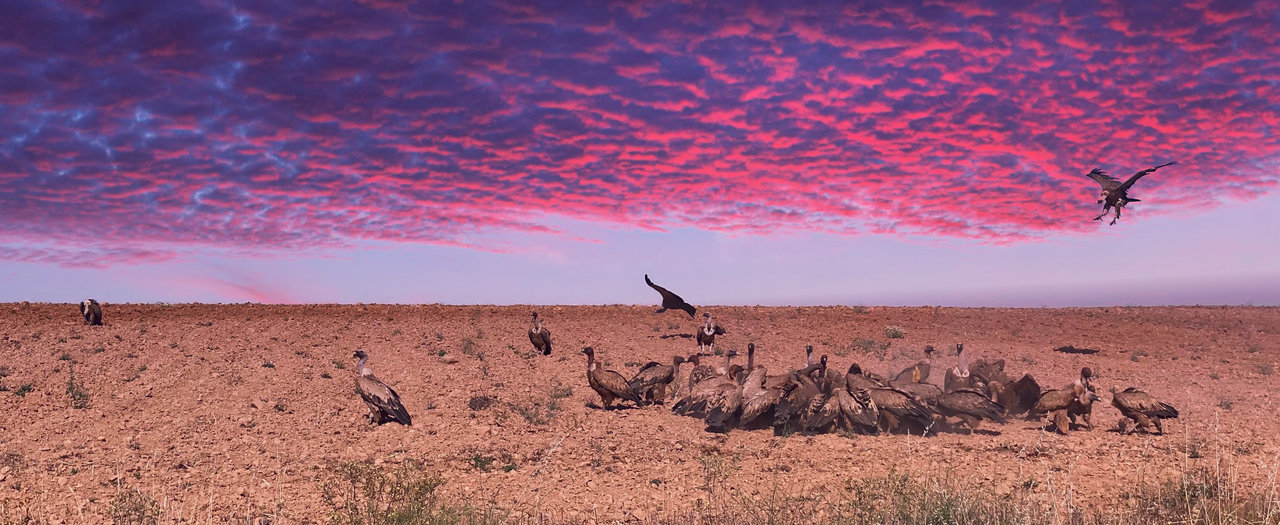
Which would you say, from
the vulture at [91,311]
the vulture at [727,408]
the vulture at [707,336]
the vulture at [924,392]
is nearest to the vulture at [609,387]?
the vulture at [727,408]

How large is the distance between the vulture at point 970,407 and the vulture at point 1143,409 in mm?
1923

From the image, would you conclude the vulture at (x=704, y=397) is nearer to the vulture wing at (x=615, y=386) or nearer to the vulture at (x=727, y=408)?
the vulture at (x=727, y=408)

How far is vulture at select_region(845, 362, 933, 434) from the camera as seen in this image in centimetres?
1270

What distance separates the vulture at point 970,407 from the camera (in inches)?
507

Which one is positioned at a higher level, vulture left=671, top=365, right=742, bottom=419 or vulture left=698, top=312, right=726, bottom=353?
vulture left=698, top=312, right=726, bottom=353

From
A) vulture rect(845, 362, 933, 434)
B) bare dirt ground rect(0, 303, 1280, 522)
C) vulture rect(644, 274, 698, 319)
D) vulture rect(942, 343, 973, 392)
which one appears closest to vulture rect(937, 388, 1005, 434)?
vulture rect(845, 362, 933, 434)

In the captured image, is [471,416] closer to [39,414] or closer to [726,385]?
[726,385]

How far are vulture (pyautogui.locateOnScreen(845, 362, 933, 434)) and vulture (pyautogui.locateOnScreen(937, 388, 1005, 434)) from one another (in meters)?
0.31

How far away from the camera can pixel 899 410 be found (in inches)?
500

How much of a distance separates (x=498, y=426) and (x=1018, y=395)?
9795 mm

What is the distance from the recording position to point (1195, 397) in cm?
1680

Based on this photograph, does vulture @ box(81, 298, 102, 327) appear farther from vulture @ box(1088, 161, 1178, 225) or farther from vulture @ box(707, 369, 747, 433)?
vulture @ box(1088, 161, 1178, 225)

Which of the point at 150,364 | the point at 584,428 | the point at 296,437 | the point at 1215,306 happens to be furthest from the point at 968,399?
the point at 1215,306

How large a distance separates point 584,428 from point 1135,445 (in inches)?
348
